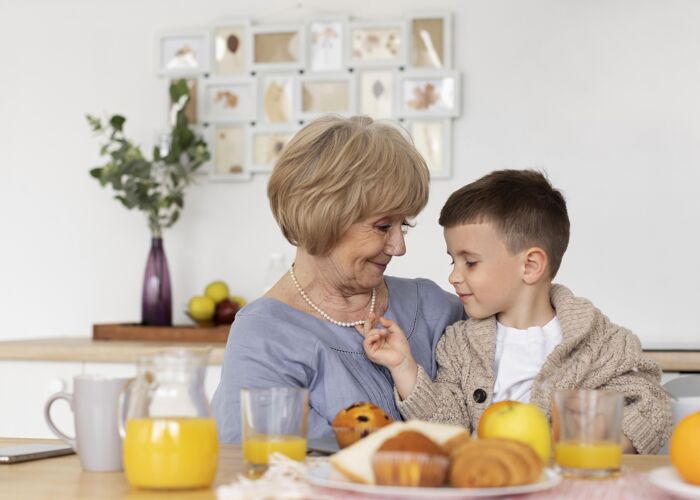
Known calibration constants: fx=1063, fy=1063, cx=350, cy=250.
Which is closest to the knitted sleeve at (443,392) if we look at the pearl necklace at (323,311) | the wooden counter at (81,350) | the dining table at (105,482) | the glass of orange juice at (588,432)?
the pearl necklace at (323,311)

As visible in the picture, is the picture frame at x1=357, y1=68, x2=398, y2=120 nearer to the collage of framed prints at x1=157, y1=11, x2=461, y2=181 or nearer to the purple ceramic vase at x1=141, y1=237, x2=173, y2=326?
the collage of framed prints at x1=157, y1=11, x2=461, y2=181

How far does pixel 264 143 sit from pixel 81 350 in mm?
885

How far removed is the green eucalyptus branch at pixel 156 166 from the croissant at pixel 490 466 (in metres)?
2.40

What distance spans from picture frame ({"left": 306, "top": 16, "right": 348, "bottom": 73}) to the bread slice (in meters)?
2.40

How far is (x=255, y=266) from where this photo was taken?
3391 mm

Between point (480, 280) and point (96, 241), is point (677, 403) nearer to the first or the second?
point (480, 280)

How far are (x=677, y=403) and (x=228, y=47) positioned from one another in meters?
2.28

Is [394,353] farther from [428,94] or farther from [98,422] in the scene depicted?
[428,94]

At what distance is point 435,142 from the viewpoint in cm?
324

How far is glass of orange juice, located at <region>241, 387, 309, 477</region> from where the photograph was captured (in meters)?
1.11

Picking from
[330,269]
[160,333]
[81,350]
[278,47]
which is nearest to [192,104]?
[278,47]

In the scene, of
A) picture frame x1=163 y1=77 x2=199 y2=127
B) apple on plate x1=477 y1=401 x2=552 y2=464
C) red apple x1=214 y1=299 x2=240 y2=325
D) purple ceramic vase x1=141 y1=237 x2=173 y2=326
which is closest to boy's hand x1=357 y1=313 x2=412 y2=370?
apple on plate x1=477 y1=401 x2=552 y2=464

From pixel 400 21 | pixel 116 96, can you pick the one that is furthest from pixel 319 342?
pixel 116 96

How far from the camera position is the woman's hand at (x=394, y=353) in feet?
5.73
